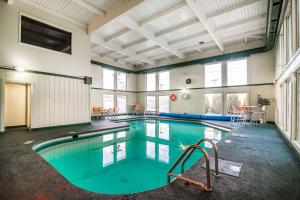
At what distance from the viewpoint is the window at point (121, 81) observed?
11.3m

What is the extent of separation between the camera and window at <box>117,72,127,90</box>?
1130 cm

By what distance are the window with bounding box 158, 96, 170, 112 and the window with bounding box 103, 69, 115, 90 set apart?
3834 millimetres

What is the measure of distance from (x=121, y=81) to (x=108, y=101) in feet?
6.83

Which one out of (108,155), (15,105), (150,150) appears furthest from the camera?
(15,105)

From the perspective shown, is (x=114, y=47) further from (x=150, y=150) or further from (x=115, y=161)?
(x=115, y=161)

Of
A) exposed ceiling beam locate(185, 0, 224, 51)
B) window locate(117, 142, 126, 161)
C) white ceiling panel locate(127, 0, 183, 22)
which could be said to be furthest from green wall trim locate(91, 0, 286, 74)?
window locate(117, 142, 126, 161)

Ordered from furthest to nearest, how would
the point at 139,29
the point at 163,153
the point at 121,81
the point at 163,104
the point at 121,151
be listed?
the point at 121,81, the point at 163,104, the point at 139,29, the point at 121,151, the point at 163,153

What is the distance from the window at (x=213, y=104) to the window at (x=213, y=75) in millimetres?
700

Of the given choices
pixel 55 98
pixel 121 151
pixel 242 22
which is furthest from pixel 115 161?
pixel 242 22

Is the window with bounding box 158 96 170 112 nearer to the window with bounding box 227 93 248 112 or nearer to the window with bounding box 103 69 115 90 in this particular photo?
the window with bounding box 103 69 115 90

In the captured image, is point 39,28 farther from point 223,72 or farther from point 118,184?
point 223,72

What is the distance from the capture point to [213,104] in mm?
8797

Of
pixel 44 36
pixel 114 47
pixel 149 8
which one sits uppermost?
pixel 149 8

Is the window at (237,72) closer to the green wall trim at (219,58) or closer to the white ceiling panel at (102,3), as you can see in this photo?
the green wall trim at (219,58)
